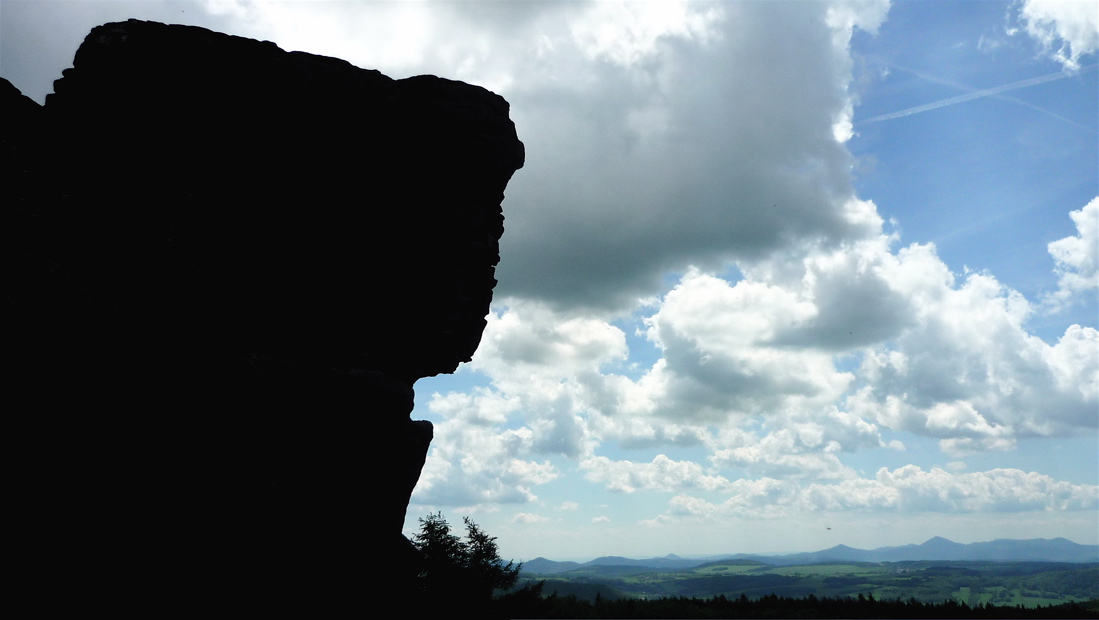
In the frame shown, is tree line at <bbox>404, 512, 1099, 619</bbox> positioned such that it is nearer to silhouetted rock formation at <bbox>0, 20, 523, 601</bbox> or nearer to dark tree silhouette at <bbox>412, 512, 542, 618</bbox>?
dark tree silhouette at <bbox>412, 512, 542, 618</bbox>

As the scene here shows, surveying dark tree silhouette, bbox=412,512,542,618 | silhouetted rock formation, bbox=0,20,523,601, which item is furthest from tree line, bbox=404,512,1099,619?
silhouetted rock formation, bbox=0,20,523,601

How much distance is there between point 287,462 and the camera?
22406 millimetres

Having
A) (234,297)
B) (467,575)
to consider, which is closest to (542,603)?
(467,575)

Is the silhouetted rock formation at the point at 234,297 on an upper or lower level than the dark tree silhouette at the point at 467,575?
upper

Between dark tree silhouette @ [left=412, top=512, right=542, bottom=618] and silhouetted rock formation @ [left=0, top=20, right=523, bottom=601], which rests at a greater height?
silhouetted rock formation @ [left=0, top=20, right=523, bottom=601]

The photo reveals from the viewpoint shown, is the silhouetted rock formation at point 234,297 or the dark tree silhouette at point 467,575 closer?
the silhouetted rock formation at point 234,297

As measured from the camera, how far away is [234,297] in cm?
2455

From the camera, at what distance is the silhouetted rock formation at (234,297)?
2025 centimetres

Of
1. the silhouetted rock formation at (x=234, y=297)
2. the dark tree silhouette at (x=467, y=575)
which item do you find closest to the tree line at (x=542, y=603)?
the dark tree silhouette at (x=467, y=575)

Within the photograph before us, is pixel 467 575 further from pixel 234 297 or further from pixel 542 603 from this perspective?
pixel 234 297

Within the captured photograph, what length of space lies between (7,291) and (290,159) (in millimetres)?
10753

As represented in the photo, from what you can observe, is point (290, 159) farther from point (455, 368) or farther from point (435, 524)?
point (435, 524)

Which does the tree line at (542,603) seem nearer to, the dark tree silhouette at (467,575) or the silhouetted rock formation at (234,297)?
the dark tree silhouette at (467,575)

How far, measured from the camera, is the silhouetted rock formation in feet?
66.4
